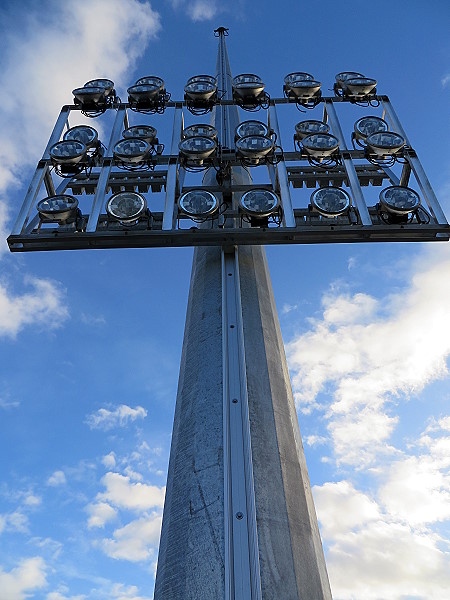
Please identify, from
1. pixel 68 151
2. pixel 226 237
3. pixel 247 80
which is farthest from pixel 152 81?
pixel 226 237

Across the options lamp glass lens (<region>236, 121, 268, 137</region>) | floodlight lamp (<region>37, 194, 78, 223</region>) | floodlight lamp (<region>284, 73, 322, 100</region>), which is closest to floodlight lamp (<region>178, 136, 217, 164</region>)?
lamp glass lens (<region>236, 121, 268, 137</region>)

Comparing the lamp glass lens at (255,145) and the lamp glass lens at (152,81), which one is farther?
the lamp glass lens at (152,81)

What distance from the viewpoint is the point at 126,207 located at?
10.2 m

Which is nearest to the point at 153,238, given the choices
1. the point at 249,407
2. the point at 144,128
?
the point at 249,407

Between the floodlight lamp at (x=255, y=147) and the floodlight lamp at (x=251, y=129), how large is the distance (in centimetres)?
55

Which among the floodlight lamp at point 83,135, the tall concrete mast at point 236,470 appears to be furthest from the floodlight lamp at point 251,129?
the tall concrete mast at point 236,470

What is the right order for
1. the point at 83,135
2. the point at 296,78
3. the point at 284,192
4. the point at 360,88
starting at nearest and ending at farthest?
the point at 284,192
the point at 83,135
the point at 360,88
the point at 296,78

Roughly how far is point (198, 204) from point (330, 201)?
7.21ft

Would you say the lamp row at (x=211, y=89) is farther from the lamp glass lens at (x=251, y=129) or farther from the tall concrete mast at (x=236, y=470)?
the tall concrete mast at (x=236, y=470)

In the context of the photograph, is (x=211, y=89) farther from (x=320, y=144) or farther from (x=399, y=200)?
(x=399, y=200)

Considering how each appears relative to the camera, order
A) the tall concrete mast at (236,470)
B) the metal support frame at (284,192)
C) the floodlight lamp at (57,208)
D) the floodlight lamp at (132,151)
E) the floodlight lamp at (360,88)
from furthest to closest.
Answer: the floodlight lamp at (360,88)
the floodlight lamp at (132,151)
the floodlight lamp at (57,208)
the metal support frame at (284,192)
the tall concrete mast at (236,470)

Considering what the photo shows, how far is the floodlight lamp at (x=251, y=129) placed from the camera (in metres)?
12.6

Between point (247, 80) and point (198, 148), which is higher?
point (247, 80)

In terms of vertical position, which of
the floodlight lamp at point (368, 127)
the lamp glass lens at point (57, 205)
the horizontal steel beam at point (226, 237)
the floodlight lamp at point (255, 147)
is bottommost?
the horizontal steel beam at point (226, 237)
